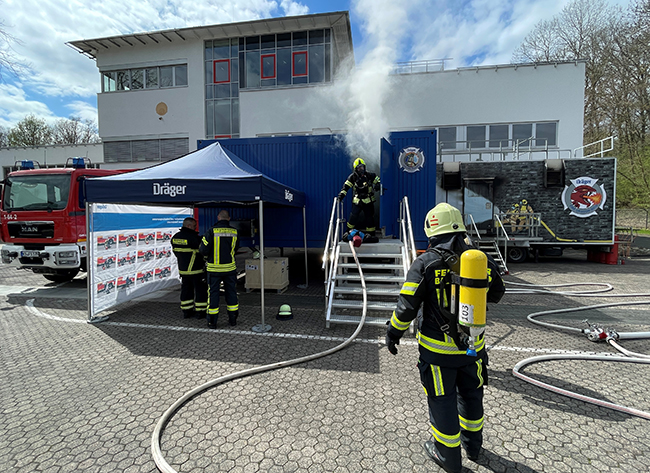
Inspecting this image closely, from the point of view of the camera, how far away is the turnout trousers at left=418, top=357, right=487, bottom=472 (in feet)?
7.58

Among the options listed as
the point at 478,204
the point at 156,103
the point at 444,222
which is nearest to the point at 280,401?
the point at 444,222

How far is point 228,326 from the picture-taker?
5.65 meters

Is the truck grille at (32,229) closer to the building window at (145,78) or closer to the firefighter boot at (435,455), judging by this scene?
the firefighter boot at (435,455)

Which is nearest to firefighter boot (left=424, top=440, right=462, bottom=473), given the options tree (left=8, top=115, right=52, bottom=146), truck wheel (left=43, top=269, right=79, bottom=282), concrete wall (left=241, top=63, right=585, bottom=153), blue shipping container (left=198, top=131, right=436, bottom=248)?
blue shipping container (left=198, top=131, right=436, bottom=248)

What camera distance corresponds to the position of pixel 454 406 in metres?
2.33

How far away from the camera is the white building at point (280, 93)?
15.9 metres

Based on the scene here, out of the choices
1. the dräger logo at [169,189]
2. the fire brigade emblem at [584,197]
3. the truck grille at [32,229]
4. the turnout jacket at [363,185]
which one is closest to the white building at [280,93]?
the fire brigade emblem at [584,197]

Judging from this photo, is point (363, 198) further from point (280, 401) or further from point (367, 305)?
point (280, 401)

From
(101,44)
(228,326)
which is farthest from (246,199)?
(101,44)

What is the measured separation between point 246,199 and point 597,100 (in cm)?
2867

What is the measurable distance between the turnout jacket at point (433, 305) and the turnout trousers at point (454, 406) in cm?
8

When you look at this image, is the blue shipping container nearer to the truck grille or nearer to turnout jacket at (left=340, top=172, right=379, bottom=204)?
turnout jacket at (left=340, top=172, right=379, bottom=204)

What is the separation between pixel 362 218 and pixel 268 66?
16.0 meters

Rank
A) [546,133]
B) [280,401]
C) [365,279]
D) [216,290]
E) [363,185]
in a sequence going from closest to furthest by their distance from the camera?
1. [280,401]
2. [216,290]
3. [365,279]
4. [363,185]
5. [546,133]
